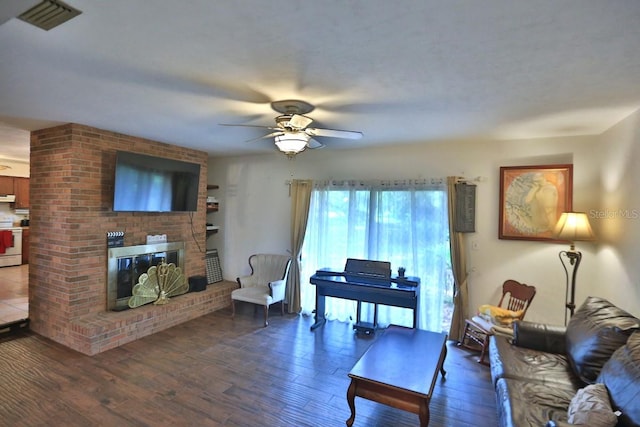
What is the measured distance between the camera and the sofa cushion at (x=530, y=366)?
217cm

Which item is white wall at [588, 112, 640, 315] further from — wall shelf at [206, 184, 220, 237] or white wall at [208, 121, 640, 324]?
wall shelf at [206, 184, 220, 237]

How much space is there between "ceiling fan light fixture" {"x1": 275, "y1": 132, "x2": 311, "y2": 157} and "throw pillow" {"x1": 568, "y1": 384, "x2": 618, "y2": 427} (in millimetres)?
2385

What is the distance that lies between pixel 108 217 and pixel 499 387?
4.19 meters

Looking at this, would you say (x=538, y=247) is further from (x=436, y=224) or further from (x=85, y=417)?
(x=85, y=417)

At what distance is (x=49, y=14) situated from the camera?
1.39 metres

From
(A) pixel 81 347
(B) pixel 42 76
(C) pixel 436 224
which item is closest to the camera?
(B) pixel 42 76

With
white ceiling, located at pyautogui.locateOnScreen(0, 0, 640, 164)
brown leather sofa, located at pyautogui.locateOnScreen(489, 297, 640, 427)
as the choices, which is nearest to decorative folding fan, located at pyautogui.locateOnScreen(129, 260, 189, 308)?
white ceiling, located at pyautogui.locateOnScreen(0, 0, 640, 164)

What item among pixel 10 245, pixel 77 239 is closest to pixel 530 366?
pixel 77 239

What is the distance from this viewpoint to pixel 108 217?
3.74 metres

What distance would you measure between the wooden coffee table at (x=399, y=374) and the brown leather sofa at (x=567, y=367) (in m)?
0.44

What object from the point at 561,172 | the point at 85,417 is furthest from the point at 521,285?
the point at 85,417

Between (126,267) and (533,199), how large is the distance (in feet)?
16.0

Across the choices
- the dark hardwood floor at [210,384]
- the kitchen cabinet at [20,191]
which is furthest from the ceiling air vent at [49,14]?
the kitchen cabinet at [20,191]

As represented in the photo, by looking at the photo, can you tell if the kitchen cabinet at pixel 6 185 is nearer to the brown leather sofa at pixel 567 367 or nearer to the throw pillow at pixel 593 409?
the brown leather sofa at pixel 567 367
